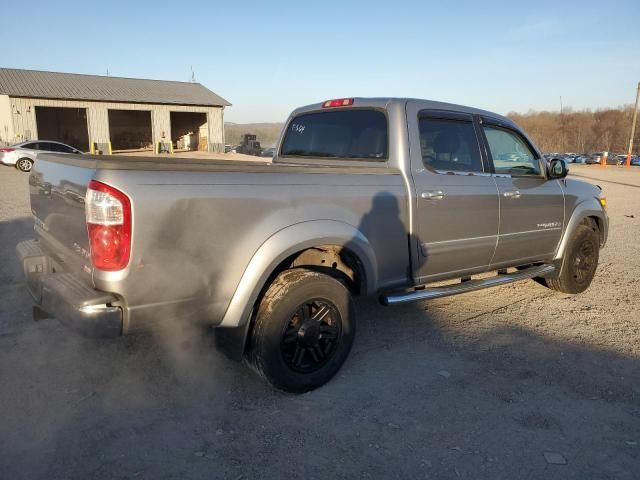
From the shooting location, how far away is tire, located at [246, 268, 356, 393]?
121 inches

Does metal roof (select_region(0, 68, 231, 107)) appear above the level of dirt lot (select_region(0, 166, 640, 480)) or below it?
above

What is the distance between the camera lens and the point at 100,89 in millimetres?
31328

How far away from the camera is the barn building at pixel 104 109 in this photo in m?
27.8

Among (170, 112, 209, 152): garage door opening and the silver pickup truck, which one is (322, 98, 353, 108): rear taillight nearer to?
the silver pickup truck

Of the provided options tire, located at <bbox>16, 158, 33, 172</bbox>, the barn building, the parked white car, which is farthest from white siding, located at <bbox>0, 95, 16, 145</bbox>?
tire, located at <bbox>16, 158, 33, 172</bbox>

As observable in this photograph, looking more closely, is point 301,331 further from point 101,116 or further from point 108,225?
point 101,116

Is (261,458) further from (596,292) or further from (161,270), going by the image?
(596,292)

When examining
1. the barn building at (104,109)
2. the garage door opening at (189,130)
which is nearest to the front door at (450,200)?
the barn building at (104,109)

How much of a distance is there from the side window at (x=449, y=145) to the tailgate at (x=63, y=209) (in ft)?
8.29

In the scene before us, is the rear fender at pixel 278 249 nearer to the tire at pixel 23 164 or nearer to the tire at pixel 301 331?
the tire at pixel 301 331

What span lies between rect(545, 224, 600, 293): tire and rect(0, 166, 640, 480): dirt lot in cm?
80

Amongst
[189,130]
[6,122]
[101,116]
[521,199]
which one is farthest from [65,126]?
[521,199]

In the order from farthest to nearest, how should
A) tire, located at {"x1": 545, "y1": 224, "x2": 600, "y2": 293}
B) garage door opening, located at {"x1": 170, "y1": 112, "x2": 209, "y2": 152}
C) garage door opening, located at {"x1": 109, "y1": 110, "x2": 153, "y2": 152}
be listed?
garage door opening, located at {"x1": 109, "y1": 110, "x2": 153, "y2": 152} < garage door opening, located at {"x1": 170, "y1": 112, "x2": 209, "y2": 152} < tire, located at {"x1": 545, "y1": 224, "x2": 600, "y2": 293}

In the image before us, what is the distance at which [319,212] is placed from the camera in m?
3.20
